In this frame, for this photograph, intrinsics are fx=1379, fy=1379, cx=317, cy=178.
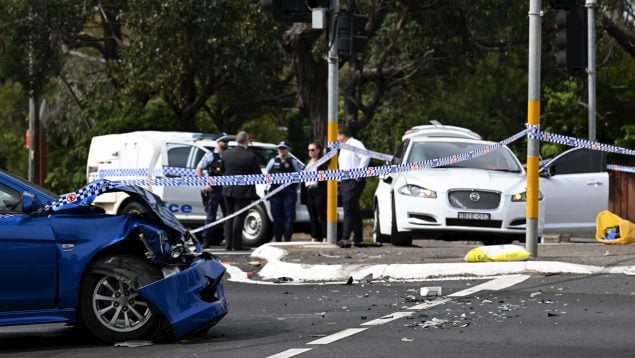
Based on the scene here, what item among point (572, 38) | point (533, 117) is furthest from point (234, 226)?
point (533, 117)

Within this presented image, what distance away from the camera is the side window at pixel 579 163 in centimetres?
2081

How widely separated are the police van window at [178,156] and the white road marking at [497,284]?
36.0 feet

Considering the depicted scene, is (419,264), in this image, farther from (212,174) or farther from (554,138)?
(212,174)

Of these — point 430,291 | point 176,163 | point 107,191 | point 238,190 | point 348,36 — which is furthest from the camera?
point 176,163

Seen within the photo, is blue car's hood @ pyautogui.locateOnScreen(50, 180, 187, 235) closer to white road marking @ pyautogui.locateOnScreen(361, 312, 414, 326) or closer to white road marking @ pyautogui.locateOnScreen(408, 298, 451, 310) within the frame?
white road marking @ pyautogui.locateOnScreen(361, 312, 414, 326)

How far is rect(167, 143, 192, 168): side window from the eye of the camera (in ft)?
77.8

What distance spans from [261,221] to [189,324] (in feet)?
43.4

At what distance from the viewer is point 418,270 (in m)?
14.2

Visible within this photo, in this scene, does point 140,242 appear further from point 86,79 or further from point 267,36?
point 86,79

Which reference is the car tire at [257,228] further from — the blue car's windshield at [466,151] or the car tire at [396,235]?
the car tire at [396,235]


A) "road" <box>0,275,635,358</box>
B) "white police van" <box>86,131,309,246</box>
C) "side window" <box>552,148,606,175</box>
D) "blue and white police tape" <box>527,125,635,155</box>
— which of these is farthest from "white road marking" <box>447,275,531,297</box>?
"white police van" <box>86,131,309,246</box>

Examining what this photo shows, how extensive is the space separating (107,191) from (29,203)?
2.23 ft

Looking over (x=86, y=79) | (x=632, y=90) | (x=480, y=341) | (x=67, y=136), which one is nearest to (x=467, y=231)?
(x=480, y=341)

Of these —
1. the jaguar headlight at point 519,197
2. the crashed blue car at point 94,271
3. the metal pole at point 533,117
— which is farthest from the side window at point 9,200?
the jaguar headlight at point 519,197
